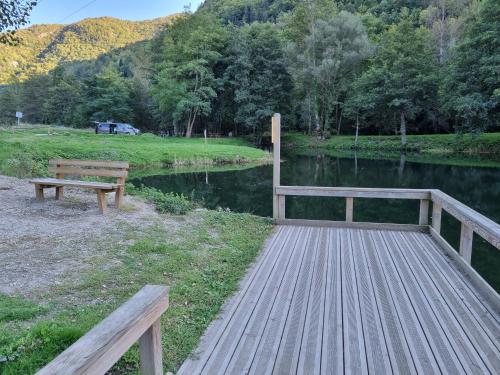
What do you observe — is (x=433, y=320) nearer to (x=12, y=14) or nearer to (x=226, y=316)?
(x=226, y=316)

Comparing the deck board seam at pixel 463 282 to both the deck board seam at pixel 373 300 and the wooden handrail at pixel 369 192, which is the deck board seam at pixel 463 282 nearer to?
the wooden handrail at pixel 369 192

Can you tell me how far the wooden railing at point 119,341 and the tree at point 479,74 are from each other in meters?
26.6

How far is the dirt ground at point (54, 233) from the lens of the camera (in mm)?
4129

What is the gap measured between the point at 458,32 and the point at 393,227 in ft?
133

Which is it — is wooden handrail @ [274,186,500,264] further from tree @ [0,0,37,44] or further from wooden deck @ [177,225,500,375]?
tree @ [0,0,37,44]

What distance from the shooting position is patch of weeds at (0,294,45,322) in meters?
3.11

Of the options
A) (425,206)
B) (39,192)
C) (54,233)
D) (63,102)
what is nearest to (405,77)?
(425,206)

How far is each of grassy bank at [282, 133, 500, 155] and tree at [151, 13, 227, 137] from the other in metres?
9.68

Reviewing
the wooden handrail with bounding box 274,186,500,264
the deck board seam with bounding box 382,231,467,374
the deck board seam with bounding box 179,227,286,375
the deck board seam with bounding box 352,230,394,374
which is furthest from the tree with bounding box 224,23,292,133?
the deck board seam with bounding box 382,231,467,374

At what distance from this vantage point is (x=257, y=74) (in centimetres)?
3562

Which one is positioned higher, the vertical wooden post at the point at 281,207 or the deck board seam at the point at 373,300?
the vertical wooden post at the point at 281,207

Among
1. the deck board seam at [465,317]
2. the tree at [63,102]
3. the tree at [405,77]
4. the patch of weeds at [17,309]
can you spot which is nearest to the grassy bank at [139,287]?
the patch of weeds at [17,309]

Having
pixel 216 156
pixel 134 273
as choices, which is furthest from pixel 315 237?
pixel 216 156

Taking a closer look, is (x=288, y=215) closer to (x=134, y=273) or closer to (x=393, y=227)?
(x=393, y=227)
